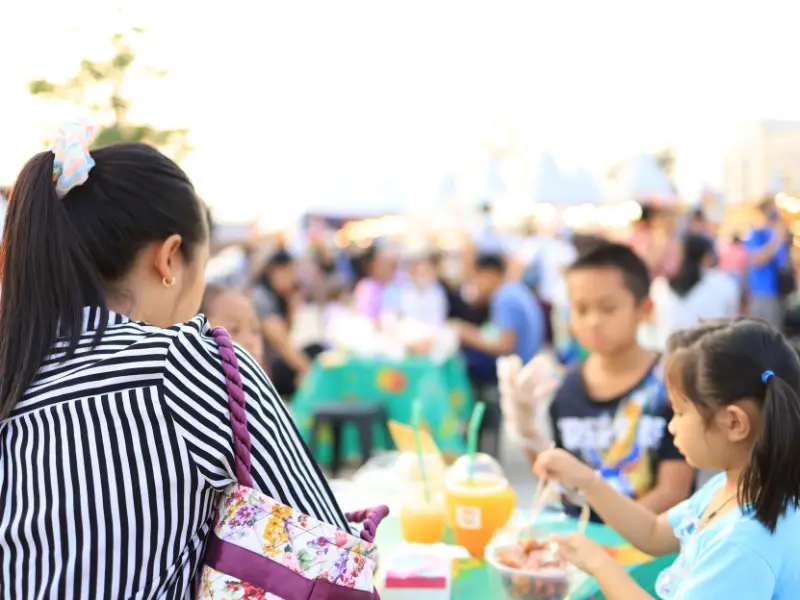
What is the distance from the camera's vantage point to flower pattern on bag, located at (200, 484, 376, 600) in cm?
89

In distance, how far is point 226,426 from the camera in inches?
35.2

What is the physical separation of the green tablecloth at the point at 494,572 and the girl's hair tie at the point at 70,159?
925 millimetres

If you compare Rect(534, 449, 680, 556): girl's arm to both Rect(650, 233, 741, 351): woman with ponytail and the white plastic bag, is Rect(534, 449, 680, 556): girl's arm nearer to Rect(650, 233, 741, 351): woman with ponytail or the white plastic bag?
the white plastic bag

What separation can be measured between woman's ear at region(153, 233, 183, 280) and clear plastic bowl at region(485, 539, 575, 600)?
75 centimetres

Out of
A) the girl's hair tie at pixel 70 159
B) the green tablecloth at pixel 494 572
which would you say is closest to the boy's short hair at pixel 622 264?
the green tablecloth at pixel 494 572

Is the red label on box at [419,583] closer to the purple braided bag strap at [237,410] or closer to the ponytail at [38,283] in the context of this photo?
the purple braided bag strap at [237,410]

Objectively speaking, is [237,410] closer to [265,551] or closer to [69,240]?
[265,551]

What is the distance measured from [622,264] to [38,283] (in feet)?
5.14

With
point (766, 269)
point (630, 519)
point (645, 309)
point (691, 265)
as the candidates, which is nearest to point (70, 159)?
point (630, 519)

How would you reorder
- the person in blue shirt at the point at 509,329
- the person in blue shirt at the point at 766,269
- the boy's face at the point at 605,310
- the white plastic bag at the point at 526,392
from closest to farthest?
the white plastic bag at the point at 526,392 < the boy's face at the point at 605,310 < the person in blue shirt at the point at 509,329 < the person in blue shirt at the point at 766,269

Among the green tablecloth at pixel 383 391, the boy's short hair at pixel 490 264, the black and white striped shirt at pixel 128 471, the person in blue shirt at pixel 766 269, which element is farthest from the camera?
the person in blue shirt at pixel 766 269

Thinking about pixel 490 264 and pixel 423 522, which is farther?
pixel 490 264

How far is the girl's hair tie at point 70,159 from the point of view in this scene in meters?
1.02

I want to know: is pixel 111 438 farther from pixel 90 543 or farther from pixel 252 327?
pixel 252 327
